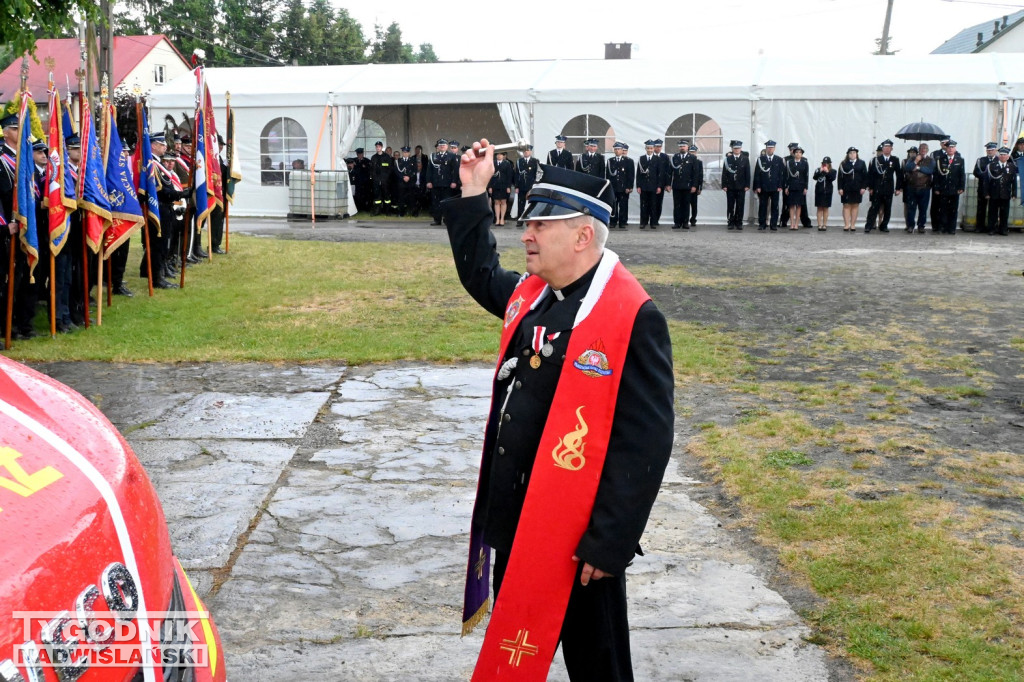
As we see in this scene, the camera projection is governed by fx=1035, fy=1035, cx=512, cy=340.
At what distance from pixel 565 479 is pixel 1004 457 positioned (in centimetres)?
420

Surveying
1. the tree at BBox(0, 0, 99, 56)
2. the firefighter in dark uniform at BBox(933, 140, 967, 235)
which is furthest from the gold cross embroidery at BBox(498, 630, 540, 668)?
the firefighter in dark uniform at BBox(933, 140, 967, 235)

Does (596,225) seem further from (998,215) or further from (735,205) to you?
(998,215)

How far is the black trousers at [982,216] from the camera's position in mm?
22328

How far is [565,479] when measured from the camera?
275 centimetres

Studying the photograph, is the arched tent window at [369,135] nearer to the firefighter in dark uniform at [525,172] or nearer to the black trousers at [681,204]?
the firefighter in dark uniform at [525,172]

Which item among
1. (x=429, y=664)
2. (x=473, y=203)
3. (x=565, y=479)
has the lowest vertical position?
(x=429, y=664)

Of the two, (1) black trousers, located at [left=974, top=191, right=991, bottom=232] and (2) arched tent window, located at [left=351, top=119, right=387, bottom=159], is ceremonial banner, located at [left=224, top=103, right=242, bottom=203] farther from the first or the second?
(1) black trousers, located at [left=974, top=191, right=991, bottom=232]

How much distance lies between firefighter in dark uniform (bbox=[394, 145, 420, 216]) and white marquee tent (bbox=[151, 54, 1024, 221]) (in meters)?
1.75

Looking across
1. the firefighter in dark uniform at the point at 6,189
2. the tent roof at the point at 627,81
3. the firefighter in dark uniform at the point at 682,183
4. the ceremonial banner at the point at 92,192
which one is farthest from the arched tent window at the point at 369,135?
the firefighter in dark uniform at the point at 6,189

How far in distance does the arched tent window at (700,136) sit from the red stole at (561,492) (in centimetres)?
2137

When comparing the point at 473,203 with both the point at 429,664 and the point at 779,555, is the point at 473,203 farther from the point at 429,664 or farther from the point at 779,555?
the point at 779,555

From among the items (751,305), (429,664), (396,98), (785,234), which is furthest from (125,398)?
(396,98)

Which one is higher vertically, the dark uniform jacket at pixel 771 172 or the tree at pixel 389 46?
the tree at pixel 389 46

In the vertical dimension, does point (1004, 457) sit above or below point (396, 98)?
below
